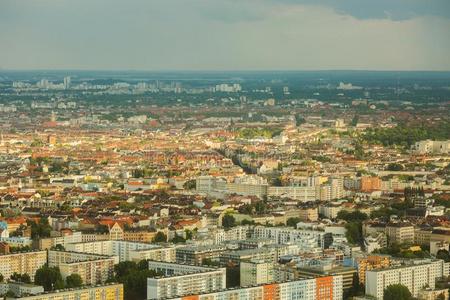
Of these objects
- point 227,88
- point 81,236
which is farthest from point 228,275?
point 227,88

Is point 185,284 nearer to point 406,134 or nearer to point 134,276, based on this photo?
point 134,276

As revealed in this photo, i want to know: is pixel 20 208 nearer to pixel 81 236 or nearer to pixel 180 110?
pixel 81 236

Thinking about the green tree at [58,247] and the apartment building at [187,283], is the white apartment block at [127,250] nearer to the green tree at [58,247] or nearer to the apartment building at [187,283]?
the green tree at [58,247]

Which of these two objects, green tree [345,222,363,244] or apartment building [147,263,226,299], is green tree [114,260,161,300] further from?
green tree [345,222,363,244]

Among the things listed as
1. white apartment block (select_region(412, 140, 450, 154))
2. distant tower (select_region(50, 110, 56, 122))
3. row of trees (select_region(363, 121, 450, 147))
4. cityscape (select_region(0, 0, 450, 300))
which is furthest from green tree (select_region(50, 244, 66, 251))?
distant tower (select_region(50, 110, 56, 122))

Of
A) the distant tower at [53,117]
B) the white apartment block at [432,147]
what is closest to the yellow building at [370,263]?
the white apartment block at [432,147]
